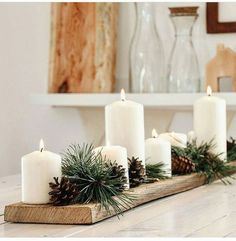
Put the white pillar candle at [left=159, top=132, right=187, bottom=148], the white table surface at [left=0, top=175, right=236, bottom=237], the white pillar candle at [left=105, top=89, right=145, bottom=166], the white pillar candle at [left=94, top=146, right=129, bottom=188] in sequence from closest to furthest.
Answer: the white table surface at [left=0, top=175, right=236, bottom=237], the white pillar candle at [left=94, top=146, right=129, bottom=188], the white pillar candle at [left=105, top=89, right=145, bottom=166], the white pillar candle at [left=159, top=132, right=187, bottom=148]

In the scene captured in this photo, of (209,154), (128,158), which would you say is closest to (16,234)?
(128,158)

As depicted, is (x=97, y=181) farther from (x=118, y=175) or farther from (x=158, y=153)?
(x=158, y=153)

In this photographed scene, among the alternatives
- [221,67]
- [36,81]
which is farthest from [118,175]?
[36,81]

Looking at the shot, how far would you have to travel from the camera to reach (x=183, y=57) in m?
2.73

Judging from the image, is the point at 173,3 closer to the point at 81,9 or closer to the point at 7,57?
the point at 81,9

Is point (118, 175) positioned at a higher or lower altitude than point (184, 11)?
lower

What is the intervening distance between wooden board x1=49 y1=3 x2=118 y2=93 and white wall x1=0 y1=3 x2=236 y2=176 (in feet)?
0.28

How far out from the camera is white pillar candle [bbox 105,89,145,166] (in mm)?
1533

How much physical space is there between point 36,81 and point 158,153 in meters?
1.43

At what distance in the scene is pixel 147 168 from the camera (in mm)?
1605

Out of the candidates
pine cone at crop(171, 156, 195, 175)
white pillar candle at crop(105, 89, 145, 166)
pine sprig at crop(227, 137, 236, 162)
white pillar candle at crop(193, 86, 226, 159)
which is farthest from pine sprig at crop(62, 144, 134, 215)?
pine sprig at crop(227, 137, 236, 162)

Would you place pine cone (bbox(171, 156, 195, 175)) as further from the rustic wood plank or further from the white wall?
the white wall

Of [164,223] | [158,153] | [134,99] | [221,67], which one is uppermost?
[221,67]

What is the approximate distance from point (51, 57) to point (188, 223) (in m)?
1.75
